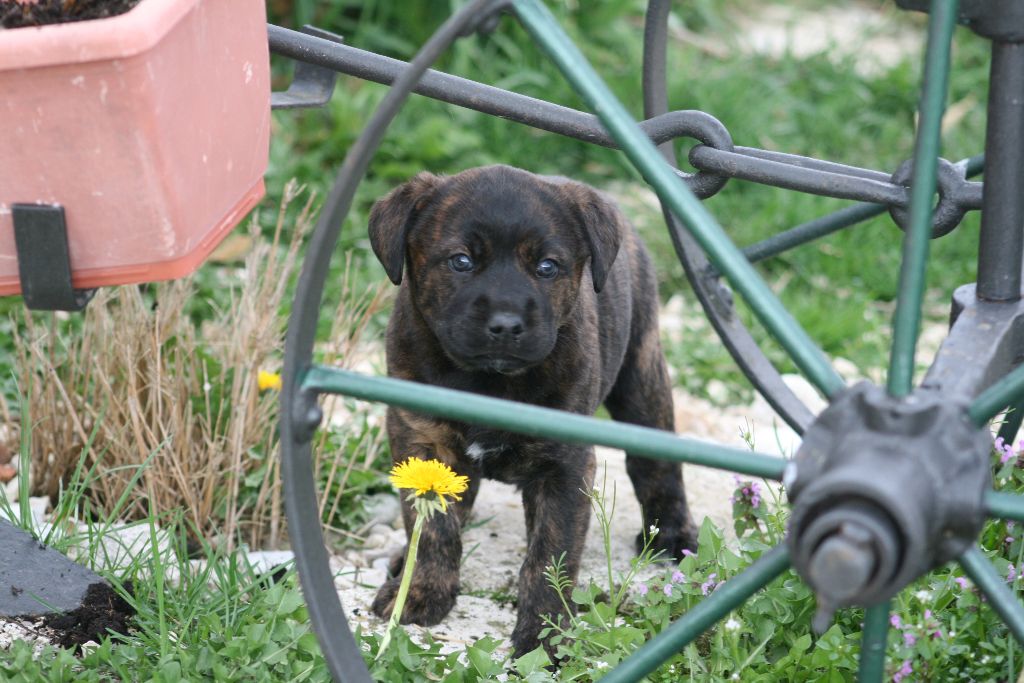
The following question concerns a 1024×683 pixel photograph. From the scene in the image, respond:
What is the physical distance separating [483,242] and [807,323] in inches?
91.9

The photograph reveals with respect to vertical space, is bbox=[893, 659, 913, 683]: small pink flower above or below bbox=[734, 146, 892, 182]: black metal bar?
below

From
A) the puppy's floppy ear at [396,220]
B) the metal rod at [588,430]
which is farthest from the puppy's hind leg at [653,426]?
the metal rod at [588,430]

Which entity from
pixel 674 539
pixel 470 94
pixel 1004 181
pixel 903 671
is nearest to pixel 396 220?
pixel 470 94

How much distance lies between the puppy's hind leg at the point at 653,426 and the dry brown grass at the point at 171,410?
670 mm

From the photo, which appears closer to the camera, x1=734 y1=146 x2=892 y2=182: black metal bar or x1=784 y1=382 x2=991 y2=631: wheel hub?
x1=784 y1=382 x2=991 y2=631: wheel hub

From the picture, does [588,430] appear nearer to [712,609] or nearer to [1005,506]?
[712,609]

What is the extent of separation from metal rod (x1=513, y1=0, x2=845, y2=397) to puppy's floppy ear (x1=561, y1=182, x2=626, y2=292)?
0.98m

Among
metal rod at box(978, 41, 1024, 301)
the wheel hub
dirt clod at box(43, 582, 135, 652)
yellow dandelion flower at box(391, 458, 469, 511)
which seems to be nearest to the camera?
the wheel hub

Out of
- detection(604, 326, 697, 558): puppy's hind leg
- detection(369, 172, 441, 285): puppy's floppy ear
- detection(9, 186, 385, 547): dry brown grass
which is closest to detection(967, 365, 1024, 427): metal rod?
detection(369, 172, 441, 285): puppy's floppy ear

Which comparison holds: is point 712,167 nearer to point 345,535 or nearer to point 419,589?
point 419,589

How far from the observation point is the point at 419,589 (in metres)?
2.97

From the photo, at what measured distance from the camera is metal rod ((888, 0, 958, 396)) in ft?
5.37

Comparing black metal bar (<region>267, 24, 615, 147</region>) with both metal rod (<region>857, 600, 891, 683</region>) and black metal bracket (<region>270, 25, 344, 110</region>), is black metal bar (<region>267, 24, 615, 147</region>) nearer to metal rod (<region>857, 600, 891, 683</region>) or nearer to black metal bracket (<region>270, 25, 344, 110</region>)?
black metal bracket (<region>270, 25, 344, 110</region>)

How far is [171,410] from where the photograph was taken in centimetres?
314
